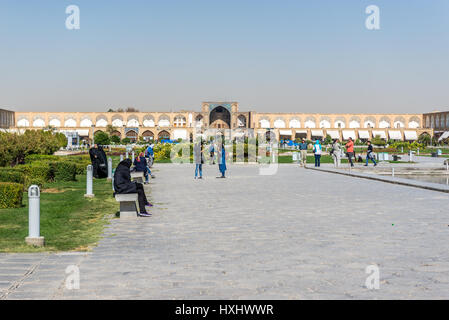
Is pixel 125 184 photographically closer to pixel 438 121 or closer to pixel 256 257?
pixel 256 257

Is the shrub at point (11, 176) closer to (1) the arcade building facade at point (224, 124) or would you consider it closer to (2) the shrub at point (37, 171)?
(2) the shrub at point (37, 171)

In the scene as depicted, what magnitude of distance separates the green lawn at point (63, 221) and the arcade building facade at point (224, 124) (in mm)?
77420

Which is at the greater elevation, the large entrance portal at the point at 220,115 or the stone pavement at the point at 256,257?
the large entrance portal at the point at 220,115

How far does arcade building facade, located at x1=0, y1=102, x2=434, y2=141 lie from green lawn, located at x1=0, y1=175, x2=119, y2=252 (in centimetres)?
7742

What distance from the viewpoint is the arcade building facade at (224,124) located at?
90000 millimetres

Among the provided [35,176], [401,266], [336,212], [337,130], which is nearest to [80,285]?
[401,266]

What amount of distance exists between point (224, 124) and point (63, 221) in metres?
88.2

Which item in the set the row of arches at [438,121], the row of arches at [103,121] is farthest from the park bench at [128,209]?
the row of arches at [438,121]

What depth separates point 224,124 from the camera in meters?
95.8

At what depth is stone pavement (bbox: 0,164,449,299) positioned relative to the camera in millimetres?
4117

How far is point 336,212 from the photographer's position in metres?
8.86

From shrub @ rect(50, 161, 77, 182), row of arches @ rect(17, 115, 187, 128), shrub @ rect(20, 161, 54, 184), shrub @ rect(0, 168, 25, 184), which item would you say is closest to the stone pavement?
shrub @ rect(0, 168, 25, 184)

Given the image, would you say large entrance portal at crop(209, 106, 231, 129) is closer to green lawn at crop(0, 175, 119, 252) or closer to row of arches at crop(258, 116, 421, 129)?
row of arches at crop(258, 116, 421, 129)

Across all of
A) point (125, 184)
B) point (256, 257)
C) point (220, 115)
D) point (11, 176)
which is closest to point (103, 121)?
point (220, 115)
